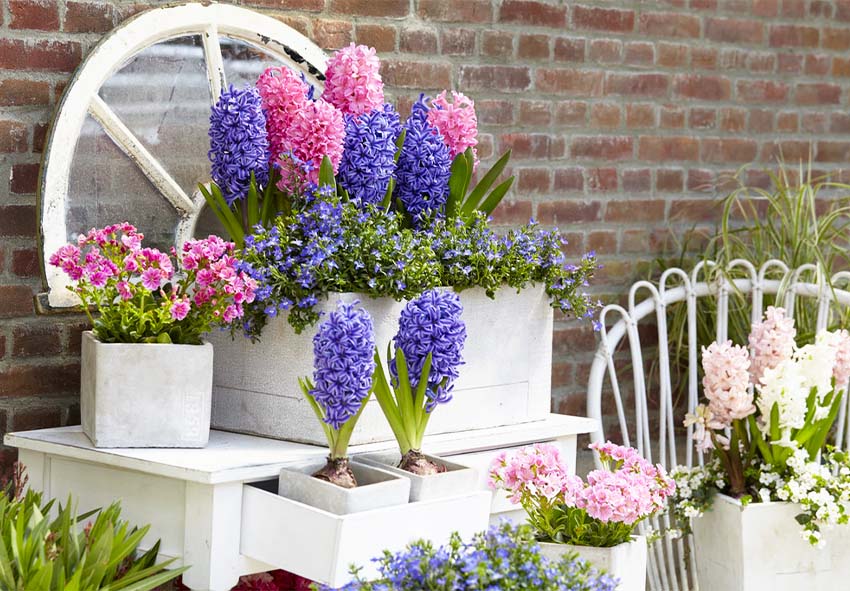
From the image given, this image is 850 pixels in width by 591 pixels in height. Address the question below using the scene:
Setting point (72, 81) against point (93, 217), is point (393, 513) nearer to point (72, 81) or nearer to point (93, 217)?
point (93, 217)

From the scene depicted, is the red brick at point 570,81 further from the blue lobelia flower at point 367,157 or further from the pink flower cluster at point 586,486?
the pink flower cluster at point 586,486

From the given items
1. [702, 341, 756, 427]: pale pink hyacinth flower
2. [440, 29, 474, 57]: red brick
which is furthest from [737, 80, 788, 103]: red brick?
[702, 341, 756, 427]: pale pink hyacinth flower

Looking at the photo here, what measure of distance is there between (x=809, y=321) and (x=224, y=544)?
182cm

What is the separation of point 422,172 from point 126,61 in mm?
610

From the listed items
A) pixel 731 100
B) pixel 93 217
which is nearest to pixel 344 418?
pixel 93 217

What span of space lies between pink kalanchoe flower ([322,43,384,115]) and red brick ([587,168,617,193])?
1086 mm

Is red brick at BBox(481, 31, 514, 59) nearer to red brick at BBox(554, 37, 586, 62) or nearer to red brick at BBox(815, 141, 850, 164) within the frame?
red brick at BBox(554, 37, 586, 62)

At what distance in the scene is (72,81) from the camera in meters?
2.17

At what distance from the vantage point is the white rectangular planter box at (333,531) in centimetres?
170

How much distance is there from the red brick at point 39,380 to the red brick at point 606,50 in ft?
5.00

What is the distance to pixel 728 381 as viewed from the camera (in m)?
2.30

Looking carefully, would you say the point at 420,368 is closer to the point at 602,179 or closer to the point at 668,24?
the point at 602,179

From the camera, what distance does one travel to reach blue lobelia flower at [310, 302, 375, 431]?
1718 millimetres

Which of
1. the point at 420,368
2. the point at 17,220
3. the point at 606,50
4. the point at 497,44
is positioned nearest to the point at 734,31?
the point at 606,50
